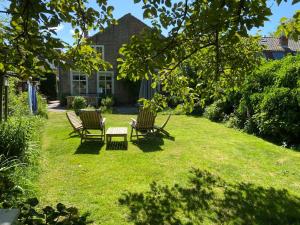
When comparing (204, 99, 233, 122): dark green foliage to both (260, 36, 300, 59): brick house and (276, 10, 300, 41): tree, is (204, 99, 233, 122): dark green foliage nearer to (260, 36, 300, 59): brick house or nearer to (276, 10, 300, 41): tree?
(276, 10, 300, 41): tree

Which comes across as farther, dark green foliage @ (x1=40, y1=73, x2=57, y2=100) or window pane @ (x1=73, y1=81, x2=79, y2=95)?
dark green foliage @ (x1=40, y1=73, x2=57, y2=100)

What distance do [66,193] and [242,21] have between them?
4.11m

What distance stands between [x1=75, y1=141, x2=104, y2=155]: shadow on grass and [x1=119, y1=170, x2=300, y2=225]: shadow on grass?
3.24 m

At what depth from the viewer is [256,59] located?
733cm

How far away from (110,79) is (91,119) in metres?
18.8

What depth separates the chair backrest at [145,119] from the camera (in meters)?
10.7

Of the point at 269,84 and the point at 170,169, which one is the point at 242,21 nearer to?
→ the point at 170,169

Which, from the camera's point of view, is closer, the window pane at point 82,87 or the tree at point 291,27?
the tree at point 291,27

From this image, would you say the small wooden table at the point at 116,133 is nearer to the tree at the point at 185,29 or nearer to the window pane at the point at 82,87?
the tree at the point at 185,29

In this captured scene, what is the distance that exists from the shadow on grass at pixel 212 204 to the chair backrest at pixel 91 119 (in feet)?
14.7

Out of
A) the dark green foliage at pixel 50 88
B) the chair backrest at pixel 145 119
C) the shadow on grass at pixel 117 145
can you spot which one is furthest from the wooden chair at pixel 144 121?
the dark green foliage at pixel 50 88

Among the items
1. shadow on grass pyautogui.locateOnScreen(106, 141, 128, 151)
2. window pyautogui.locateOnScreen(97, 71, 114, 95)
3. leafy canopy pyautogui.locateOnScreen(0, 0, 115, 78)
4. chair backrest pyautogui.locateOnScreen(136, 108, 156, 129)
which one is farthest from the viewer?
window pyautogui.locateOnScreen(97, 71, 114, 95)

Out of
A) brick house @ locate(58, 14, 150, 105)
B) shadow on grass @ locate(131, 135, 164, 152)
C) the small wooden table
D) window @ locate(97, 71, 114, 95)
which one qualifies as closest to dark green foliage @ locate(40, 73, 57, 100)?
brick house @ locate(58, 14, 150, 105)

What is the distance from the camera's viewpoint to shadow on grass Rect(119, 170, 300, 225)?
4980 millimetres
